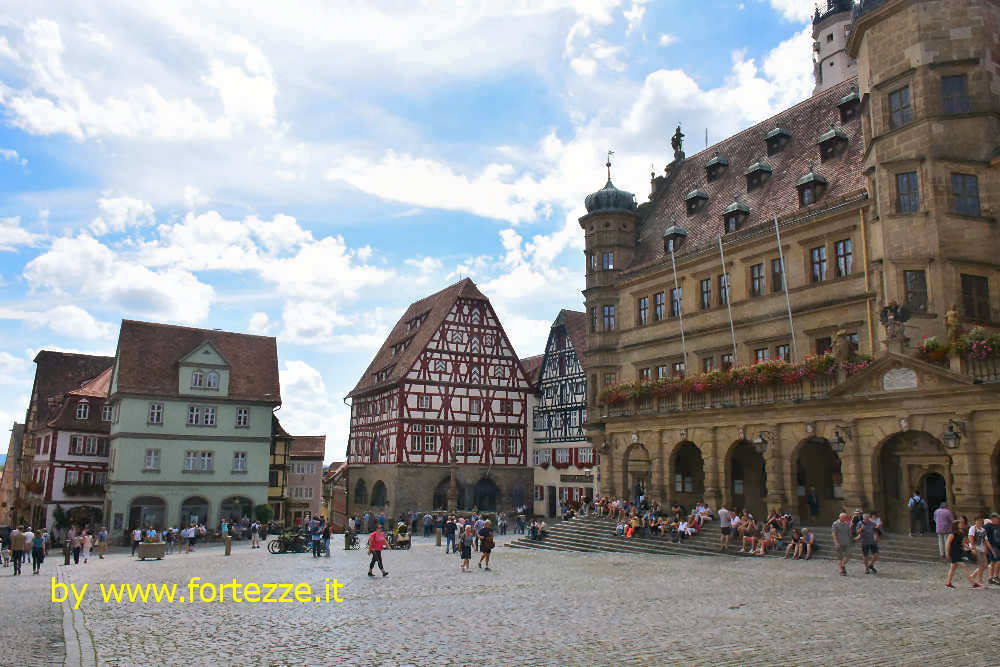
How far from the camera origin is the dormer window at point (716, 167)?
132 ft

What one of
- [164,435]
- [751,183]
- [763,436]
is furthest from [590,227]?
[164,435]

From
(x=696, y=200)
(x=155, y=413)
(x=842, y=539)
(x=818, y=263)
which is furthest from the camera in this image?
(x=155, y=413)

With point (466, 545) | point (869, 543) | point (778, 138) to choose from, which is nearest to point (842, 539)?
point (869, 543)

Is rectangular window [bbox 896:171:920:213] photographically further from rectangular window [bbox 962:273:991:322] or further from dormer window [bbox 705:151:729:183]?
dormer window [bbox 705:151:729:183]

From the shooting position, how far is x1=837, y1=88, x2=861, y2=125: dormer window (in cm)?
3384

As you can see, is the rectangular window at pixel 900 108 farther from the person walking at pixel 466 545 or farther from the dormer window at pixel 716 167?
the person walking at pixel 466 545

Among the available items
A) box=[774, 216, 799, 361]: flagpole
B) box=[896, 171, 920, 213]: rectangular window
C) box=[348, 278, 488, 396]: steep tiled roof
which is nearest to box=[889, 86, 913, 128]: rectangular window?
box=[896, 171, 920, 213]: rectangular window

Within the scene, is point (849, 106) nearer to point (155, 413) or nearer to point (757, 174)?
point (757, 174)

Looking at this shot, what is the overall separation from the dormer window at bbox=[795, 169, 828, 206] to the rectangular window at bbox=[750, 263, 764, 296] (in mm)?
3252

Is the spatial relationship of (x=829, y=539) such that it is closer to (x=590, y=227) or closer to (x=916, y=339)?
(x=916, y=339)

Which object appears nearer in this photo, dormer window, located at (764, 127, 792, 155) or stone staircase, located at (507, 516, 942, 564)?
stone staircase, located at (507, 516, 942, 564)

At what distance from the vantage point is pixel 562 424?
5753 cm

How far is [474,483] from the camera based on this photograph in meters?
57.4

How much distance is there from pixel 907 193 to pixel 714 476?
39.3 ft
